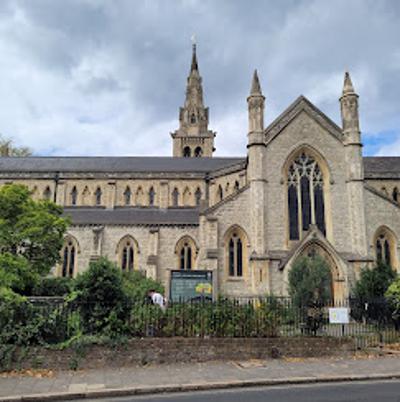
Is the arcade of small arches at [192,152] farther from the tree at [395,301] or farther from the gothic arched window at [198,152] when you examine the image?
the tree at [395,301]

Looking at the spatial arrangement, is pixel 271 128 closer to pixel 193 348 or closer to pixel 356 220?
pixel 356 220

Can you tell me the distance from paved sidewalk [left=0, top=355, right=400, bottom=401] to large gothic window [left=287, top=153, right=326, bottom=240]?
1394 centimetres

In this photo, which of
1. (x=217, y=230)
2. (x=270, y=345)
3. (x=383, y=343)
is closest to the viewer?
(x=270, y=345)

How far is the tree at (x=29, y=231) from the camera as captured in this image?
23.4 meters

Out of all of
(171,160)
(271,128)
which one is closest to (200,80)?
(171,160)

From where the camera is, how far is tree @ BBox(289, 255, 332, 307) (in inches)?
825

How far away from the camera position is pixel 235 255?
84.3 feet

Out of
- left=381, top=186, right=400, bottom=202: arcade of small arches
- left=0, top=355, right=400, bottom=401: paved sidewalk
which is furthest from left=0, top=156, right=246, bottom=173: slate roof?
left=0, top=355, right=400, bottom=401: paved sidewalk

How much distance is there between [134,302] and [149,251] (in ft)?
54.6

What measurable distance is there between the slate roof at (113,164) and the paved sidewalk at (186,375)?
2667 cm

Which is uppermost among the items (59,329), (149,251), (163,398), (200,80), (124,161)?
(200,80)

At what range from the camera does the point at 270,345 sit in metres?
12.7

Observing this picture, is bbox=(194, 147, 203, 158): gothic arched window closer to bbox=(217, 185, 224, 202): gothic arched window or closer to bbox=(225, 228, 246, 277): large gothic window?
bbox=(217, 185, 224, 202): gothic arched window

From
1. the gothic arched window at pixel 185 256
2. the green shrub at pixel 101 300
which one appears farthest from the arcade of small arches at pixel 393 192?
the green shrub at pixel 101 300
